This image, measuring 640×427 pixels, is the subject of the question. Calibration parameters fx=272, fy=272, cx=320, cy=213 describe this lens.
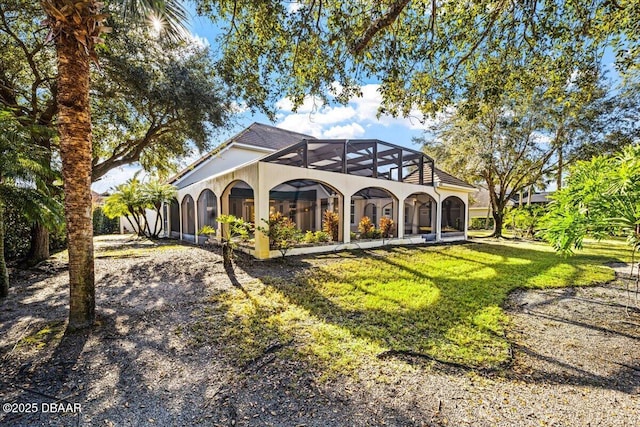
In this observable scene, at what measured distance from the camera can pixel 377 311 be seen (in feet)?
17.8

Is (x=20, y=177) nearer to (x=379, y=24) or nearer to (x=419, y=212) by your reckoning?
(x=379, y=24)

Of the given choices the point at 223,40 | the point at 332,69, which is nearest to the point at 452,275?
the point at 332,69

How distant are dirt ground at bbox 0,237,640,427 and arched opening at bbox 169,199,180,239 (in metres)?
14.1

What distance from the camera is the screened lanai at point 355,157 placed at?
38.7 ft

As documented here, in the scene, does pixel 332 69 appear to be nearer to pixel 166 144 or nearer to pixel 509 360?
pixel 509 360

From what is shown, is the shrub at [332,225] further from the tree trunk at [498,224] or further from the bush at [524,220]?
the bush at [524,220]

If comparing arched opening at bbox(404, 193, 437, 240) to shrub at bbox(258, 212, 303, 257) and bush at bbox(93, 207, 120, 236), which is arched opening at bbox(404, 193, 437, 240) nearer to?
shrub at bbox(258, 212, 303, 257)

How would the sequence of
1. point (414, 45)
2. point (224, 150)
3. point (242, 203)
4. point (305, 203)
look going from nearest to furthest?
1. point (414, 45)
2. point (224, 150)
3. point (242, 203)
4. point (305, 203)

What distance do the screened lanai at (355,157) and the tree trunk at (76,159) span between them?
6.48 metres

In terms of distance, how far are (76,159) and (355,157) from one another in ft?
39.7

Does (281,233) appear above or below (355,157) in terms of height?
below

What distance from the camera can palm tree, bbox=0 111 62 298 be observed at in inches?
223

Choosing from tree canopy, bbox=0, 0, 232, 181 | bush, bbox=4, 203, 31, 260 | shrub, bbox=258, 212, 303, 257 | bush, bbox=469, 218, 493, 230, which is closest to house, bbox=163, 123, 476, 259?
shrub, bbox=258, 212, 303, 257

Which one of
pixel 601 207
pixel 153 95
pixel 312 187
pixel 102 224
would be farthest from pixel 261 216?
pixel 102 224
